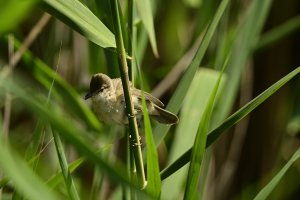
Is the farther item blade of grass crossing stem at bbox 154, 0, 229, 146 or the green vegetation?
blade of grass crossing stem at bbox 154, 0, 229, 146

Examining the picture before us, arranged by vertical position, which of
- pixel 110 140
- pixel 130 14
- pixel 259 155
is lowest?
pixel 259 155

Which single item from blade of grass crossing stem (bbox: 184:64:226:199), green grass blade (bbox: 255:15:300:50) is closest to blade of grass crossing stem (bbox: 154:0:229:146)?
blade of grass crossing stem (bbox: 184:64:226:199)

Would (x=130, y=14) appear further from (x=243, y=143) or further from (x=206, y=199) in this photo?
(x=243, y=143)

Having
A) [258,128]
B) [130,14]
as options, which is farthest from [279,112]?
[130,14]

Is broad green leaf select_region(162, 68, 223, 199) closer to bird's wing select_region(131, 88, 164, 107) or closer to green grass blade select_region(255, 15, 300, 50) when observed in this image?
bird's wing select_region(131, 88, 164, 107)

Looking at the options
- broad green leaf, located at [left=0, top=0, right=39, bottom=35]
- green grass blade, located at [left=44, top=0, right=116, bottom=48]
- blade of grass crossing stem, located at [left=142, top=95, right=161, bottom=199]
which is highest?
broad green leaf, located at [left=0, top=0, right=39, bottom=35]

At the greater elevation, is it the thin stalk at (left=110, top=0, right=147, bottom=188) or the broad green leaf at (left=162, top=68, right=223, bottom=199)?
the thin stalk at (left=110, top=0, right=147, bottom=188)

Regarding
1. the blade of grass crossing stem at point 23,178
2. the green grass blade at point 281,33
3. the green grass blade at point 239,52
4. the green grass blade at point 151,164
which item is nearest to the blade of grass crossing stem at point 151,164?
the green grass blade at point 151,164
